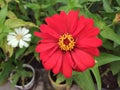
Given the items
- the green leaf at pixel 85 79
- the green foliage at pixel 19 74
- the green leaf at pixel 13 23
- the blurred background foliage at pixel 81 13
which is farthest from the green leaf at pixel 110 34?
the green foliage at pixel 19 74

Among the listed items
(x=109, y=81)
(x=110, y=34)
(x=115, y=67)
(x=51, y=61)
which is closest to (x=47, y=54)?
(x=51, y=61)

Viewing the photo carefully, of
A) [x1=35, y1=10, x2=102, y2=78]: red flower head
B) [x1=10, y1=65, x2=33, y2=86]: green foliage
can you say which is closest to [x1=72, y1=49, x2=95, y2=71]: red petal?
[x1=35, y1=10, x2=102, y2=78]: red flower head

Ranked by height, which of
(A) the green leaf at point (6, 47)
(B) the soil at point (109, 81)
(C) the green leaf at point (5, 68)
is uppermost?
(A) the green leaf at point (6, 47)

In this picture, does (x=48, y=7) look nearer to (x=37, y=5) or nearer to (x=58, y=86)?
(x=37, y=5)

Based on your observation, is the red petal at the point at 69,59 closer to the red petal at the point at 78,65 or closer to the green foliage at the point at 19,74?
the red petal at the point at 78,65

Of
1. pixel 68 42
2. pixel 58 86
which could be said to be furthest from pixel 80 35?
pixel 58 86

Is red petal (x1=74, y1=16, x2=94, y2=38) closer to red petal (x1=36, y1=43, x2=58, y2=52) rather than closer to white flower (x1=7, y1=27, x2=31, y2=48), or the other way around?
red petal (x1=36, y1=43, x2=58, y2=52)
